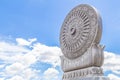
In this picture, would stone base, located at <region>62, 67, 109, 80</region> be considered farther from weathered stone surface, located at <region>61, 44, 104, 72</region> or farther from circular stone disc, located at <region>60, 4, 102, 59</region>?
circular stone disc, located at <region>60, 4, 102, 59</region>

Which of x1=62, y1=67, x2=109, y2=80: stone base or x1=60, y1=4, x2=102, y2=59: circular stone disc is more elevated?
x1=60, y1=4, x2=102, y2=59: circular stone disc

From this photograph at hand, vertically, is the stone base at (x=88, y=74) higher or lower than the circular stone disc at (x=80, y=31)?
lower

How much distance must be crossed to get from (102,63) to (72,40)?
2.84 m

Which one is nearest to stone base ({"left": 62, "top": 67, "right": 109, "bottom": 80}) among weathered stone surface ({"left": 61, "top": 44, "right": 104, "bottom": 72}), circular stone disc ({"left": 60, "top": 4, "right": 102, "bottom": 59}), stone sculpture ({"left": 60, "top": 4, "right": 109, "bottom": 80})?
stone sculpture ({"left": 60, "top": 4, "right": 109, "bottom": 80})

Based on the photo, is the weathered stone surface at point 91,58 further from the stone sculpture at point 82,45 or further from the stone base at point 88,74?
the stone base at point 88,74

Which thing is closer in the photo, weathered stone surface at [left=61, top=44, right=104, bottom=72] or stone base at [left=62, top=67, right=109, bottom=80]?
stone base at [left=62, top=67, right=109, bottom=80]

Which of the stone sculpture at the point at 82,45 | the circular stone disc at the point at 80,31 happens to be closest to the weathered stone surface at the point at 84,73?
the stone sculpture at the point at 82,45

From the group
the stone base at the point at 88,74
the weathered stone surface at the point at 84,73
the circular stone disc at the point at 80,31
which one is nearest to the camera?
the stone base at the point at 88,74

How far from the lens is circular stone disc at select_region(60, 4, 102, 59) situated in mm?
19156

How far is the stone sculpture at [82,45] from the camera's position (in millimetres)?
18969

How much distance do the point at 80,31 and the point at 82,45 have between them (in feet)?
2.99

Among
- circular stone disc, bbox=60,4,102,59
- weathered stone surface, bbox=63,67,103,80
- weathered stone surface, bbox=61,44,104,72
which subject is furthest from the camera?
circular stone disc, bbox=60,4,102,59

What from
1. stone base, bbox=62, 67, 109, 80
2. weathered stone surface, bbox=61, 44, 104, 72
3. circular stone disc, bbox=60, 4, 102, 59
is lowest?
stone base, bbox=62, 67, 109, 80

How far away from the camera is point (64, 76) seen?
841 inches
